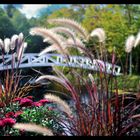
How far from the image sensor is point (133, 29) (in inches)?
156

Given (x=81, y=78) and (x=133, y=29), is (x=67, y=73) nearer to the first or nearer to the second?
(x=81, y=78)

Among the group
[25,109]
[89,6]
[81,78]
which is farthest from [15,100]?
[89,6]

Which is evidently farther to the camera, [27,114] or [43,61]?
[43,61]

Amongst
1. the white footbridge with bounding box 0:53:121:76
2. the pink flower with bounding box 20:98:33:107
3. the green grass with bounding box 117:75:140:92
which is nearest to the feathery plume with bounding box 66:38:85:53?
the white footbridge with bounding box 0:53:121:76

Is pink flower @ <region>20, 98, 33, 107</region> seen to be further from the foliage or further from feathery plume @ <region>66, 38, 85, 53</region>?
feathery plume @ <region>66, 38, 85, 53</region>

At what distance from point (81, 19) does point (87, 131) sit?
198cm

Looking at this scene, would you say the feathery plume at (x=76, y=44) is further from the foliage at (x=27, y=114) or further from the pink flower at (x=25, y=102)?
the pink flower at (x=25, y=102)

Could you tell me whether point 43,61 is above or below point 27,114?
above

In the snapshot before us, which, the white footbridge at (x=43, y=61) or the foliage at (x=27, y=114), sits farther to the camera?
the white footbridge at (x=43, y=61)

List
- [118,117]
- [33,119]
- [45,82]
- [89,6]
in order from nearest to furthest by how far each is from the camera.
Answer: [118,117] → [33,119] → [45,82] → [89,6]

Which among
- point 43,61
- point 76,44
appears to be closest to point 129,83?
point 43,61

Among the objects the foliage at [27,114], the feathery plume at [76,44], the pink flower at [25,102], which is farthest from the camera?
the pink flower at [25,102]

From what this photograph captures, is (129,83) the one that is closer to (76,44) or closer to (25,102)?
(25,102)

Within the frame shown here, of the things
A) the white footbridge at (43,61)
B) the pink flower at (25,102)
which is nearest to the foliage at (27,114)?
the pink flower at (25,102)
